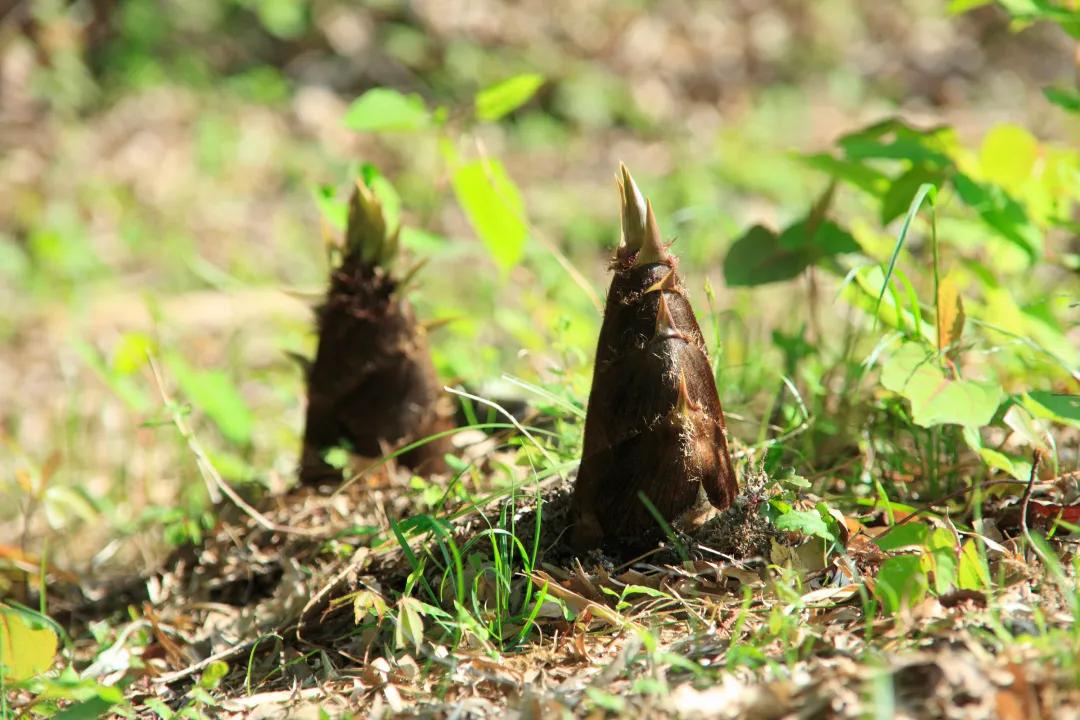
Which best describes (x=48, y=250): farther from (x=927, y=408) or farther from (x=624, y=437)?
(x=927, y=408)

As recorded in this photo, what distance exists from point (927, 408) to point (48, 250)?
17.0 feet

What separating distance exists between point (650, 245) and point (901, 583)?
2.20 ft

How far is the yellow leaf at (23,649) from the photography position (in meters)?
1.90

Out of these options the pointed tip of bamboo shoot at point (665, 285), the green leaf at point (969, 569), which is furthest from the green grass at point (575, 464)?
the pointed tip of bamboo shoot at point (665, 285)

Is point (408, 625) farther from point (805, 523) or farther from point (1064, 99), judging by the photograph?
point (1064, 99)

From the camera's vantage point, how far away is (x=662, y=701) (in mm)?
1466

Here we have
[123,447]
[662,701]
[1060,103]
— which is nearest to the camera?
[662,701]

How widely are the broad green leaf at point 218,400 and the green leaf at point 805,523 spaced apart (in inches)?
70.7

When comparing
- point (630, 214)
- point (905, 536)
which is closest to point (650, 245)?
point (630, 214)

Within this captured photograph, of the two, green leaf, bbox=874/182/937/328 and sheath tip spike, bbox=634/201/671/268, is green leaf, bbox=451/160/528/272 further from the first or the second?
green leaf, bbox=874/182/937/328

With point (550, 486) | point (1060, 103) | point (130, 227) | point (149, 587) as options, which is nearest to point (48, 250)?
point (130, 227)

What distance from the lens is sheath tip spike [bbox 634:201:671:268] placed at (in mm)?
1773

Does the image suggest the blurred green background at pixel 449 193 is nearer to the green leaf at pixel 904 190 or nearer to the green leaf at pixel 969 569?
the green leaf at pixel 904 190

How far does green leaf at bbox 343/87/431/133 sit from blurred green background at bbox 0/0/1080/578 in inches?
1.0
